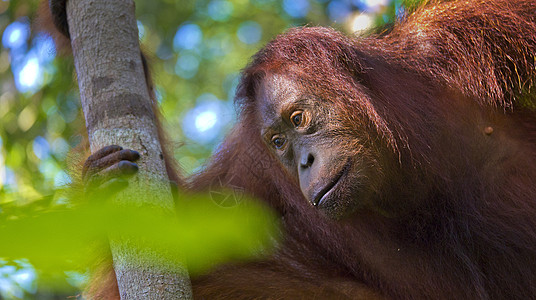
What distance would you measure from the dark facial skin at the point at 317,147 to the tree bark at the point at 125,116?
71cm

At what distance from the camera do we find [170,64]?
9.53 metres

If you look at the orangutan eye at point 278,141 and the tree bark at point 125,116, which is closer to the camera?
the tree bark at point 125,116

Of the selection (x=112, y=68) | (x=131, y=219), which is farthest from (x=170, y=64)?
(x=131, y=219)

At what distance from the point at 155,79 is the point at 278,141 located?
58.5 inches

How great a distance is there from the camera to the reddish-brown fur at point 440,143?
9.15 feet

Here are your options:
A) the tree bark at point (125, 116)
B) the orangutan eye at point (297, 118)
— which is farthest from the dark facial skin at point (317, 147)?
the tree bark at point (125, 116)

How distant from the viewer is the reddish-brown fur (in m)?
2.79

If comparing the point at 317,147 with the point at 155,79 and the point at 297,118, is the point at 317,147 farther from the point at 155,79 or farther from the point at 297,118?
the point at 155,79

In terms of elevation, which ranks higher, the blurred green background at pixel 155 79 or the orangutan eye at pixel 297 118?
the blurred green background at pixel 155 79

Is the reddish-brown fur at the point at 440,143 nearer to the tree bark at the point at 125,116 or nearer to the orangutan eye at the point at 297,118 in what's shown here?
the orangutan eye at the point at 297,118

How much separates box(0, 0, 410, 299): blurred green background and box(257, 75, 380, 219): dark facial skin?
2.68 feet

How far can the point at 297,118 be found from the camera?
286cm

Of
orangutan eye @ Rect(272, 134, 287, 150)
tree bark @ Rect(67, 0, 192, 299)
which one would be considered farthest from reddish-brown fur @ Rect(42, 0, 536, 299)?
tree bark @ Rect(67, 0, 192, 299)

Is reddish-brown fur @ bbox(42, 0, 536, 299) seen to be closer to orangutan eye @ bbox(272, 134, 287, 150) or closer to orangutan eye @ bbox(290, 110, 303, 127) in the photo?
orangutan eye @ bbox(290, 110, 303, 127)
